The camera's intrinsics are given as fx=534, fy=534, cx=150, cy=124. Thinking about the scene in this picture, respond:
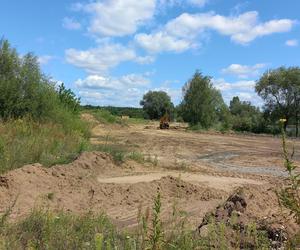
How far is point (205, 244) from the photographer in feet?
18.1

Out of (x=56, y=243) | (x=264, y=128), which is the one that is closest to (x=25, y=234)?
(x=56, y=243)

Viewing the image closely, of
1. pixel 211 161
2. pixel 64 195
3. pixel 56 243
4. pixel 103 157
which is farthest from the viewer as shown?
pixel 211 161

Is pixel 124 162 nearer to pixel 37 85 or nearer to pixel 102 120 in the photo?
pixel 37 85

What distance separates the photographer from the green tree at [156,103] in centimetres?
12588

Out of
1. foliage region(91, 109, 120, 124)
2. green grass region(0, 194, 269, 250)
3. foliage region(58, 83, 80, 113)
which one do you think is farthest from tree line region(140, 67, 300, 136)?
green grass region(0, 194, 269, 250)

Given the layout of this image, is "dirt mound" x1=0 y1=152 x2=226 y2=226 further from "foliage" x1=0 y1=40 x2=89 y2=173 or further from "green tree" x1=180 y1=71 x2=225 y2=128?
"green tree" x1=180 y1=71 x2=225 y2=128

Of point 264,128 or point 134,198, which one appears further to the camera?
point 264,128

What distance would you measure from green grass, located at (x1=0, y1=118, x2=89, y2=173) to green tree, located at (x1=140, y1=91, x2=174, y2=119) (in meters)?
104

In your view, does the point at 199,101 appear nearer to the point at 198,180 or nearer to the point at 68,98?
the point at 68,98

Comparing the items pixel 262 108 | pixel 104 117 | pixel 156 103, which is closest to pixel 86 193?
pixel 104 117

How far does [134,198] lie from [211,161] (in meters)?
13.3

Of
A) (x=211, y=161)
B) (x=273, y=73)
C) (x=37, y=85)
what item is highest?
(x=273, y=73)

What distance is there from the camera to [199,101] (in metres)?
70.4

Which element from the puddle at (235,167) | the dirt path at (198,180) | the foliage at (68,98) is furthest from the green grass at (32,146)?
the foliage at (68,98)
